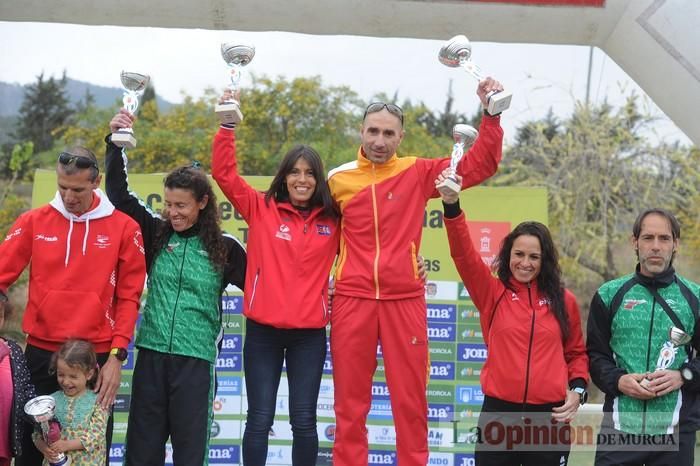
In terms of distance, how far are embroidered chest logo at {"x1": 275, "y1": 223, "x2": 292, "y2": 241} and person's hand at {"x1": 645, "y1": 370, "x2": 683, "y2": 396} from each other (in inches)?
69.4

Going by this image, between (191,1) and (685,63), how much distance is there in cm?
275

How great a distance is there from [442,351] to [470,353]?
193mm

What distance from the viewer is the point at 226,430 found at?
5.82 metres

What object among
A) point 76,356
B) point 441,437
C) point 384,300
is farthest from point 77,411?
point 441,437

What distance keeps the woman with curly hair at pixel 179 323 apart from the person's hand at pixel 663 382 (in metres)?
1.96

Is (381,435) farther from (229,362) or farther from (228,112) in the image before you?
(228,112)

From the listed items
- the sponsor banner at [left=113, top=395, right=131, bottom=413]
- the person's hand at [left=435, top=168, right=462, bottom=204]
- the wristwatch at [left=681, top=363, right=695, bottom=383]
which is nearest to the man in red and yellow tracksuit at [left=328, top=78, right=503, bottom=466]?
the person's hand at [left=435, top=168, right=462, bottom=204]

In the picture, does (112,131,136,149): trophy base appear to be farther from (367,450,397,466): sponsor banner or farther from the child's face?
(367,450,397,466): sponsor banner

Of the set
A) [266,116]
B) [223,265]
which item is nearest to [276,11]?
[223,265]

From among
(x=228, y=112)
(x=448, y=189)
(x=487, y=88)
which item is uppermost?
(x=487, y=88)

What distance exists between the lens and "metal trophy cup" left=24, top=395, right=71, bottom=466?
12.0 ft

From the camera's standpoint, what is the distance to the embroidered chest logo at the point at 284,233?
13.5 ft

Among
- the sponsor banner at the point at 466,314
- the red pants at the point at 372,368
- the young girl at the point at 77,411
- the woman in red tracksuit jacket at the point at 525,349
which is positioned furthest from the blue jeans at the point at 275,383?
the sponsor banner at the point at 466,314

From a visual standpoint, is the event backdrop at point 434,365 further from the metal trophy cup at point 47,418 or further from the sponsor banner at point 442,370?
the metal trophy cup at point 47,418
